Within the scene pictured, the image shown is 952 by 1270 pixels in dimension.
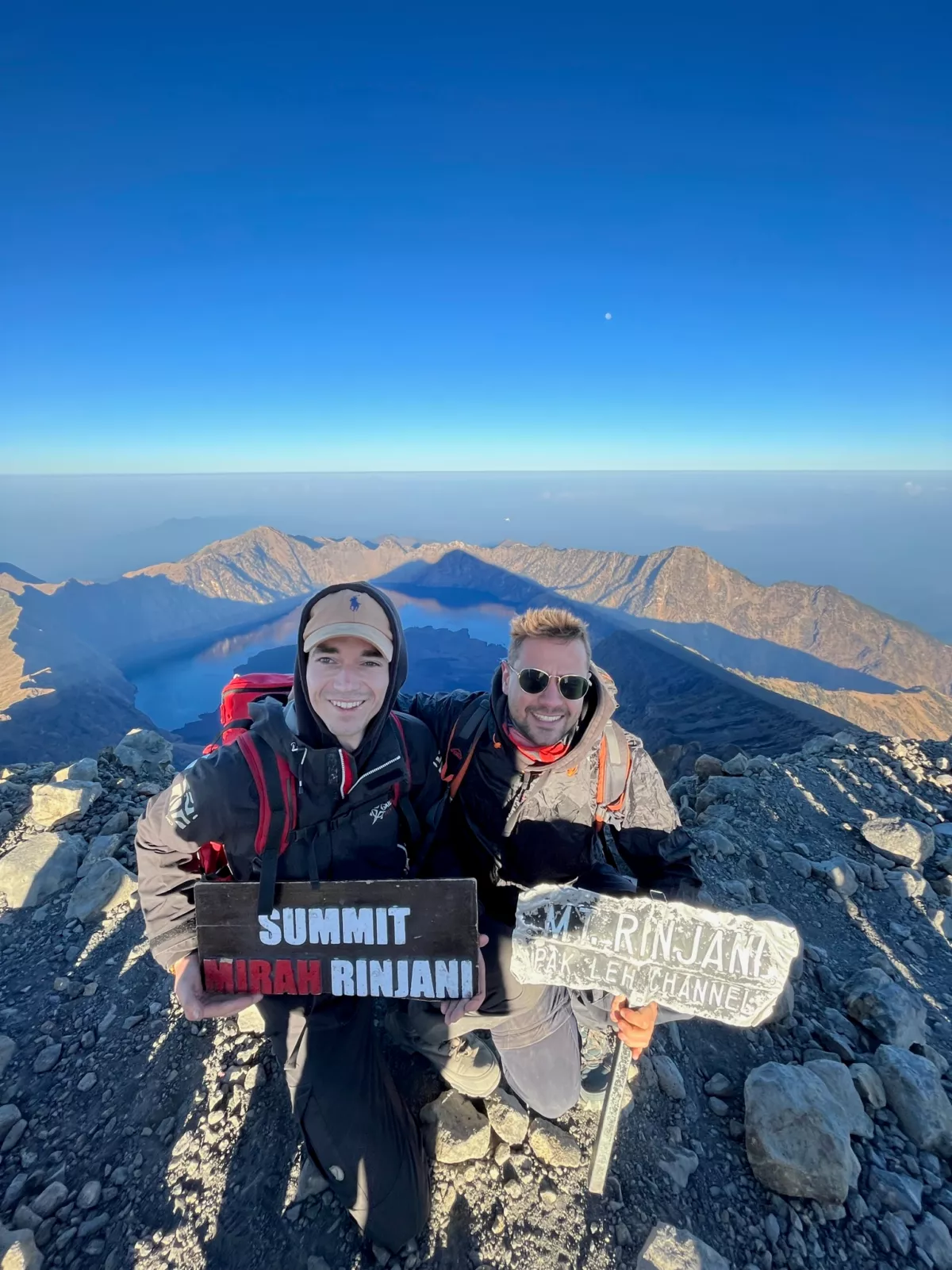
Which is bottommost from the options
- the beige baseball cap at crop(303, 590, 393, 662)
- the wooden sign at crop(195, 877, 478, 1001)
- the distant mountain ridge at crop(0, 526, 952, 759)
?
the distant mountain ridge at crop(0, 526, 952, 759)

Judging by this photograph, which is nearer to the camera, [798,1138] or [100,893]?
[798,1138]

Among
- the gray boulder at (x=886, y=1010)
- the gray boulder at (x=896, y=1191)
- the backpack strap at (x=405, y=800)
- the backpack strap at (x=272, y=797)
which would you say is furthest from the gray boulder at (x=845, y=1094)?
the backpack strap at (x=272, y=797)

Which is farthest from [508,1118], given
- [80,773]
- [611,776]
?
[80,773]

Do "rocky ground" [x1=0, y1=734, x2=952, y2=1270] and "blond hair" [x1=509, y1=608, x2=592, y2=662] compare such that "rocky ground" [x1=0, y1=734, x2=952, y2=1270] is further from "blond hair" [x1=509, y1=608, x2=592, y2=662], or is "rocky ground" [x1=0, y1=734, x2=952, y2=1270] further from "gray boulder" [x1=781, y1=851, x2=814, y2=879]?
"blond hair" [x1=509, y1=608, x2=592, y2=662]

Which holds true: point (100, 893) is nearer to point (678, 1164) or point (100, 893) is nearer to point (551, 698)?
point (551, 698)

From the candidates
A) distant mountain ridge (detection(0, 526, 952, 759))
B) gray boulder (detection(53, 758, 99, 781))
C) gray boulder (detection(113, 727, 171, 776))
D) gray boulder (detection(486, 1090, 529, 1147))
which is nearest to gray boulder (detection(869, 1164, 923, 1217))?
gray boulder (detection(486, 1090, 529, 1147))

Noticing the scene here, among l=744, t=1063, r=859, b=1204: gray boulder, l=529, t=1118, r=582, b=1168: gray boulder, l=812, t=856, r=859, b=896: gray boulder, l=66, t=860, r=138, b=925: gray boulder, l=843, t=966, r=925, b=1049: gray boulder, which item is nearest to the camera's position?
l=744, t=1063, r=859, b=1204: gray boulder

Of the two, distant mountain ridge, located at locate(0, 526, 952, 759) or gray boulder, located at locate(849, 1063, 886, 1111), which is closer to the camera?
gray boulder, located at locate(849, 1063, 886, 1111)
